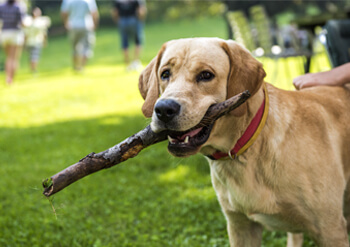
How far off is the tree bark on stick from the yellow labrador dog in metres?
0.06

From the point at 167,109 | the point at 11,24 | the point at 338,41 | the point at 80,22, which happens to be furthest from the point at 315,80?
the point at 80,22

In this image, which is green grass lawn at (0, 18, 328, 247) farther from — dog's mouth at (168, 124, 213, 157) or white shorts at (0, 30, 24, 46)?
white shorts at (0, 30, 24, 46)

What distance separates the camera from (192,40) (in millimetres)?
2805

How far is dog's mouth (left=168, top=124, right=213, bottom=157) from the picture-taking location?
251 centimetres

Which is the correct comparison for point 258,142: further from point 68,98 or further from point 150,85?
point 68,98

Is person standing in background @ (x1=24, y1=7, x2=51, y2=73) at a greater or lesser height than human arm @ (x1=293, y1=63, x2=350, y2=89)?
lesser

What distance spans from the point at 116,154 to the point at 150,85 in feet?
2.16

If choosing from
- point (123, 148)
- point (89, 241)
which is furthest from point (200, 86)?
point (89, 241)

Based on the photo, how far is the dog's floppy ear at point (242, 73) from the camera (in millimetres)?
2625

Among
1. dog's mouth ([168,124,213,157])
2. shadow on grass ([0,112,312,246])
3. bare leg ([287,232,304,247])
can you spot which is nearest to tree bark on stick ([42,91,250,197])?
dog's mouth ([168,124,213,157])

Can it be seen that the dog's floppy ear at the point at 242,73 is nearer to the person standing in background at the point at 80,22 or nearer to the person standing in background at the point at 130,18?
the person standing in background at the point at 130,18

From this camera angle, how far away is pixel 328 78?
3.36 m

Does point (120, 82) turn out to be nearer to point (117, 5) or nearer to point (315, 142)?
point (117, 5)

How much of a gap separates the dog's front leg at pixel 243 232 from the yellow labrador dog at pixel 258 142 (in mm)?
142
